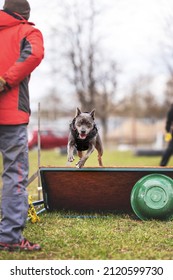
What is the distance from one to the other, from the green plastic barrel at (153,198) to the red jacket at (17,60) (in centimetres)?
201

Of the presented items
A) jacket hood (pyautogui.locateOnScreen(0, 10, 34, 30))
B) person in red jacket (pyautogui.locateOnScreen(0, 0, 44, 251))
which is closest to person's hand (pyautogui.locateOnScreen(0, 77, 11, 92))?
person in red jacket (pyautogui.locateOnScreen(0, 0, 44, 251))

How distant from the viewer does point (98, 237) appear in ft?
15.7

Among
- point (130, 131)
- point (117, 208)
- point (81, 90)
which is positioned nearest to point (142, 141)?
point (130, 131)

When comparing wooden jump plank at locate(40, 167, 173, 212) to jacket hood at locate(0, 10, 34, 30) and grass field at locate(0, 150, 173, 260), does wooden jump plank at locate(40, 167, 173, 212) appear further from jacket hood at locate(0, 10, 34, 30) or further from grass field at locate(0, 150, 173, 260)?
jacket hood at locate(0, 10, 34, 30)

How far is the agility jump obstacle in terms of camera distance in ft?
18.5

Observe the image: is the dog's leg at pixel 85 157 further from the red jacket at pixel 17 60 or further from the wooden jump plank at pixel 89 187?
the red jacket at pixel 17 60

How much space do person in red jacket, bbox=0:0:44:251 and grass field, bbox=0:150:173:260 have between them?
0.81 ft

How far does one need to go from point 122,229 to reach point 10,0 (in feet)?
8.46

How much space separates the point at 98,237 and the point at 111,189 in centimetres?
138

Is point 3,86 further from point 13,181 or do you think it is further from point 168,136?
point 168,136

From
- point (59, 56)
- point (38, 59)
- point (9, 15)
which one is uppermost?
point (59, 56)

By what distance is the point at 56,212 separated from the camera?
247 inches

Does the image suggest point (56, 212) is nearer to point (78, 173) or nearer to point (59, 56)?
point (78, 173)

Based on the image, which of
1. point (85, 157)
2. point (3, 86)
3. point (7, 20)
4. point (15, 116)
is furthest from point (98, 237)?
point (7, 20)
